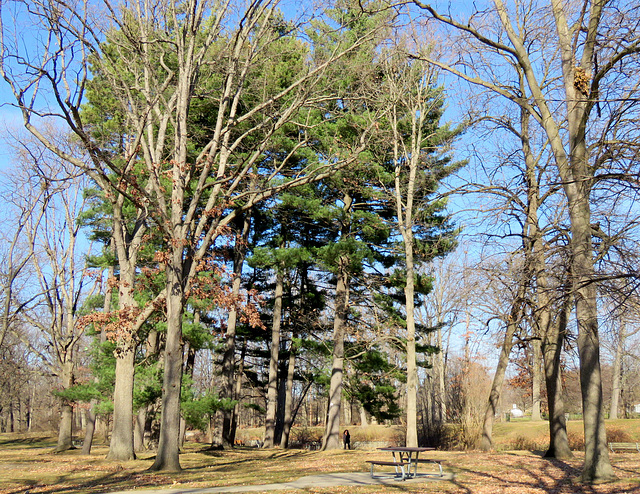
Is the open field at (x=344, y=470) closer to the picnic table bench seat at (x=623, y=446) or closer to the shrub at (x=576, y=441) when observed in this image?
the picnic table bench seat at (x=623, y=446)

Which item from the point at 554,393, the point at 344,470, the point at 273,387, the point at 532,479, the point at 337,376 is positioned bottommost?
the point at 344,470

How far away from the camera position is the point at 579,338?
9.09m

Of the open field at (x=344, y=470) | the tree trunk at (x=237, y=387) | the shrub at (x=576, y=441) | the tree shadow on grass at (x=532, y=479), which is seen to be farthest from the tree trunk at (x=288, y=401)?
the tree shadow on grass at (x=532, y=479)

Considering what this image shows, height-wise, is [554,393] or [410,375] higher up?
[410,375]

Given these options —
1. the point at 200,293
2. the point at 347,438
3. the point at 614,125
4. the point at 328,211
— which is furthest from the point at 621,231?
the point at 347,438

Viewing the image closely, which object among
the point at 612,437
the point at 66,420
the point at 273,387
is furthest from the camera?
the point at 612,437

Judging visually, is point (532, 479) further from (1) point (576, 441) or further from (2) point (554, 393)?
(1) point (576, 441)

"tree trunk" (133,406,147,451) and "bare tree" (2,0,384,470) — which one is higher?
"bare tree" (2,0,384,470)

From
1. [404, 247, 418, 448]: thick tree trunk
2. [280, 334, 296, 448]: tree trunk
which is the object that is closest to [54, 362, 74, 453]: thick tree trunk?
[280, 334, 296, 448]: tree trunk

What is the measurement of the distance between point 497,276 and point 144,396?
44.1 ft

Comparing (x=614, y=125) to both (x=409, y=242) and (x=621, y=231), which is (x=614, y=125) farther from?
(x=409, y=242)

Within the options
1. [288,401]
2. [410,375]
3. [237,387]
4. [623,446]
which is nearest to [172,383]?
[410,375]

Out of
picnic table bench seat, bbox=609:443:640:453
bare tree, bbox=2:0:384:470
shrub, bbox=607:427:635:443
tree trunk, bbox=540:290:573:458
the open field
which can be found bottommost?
shrub, bbox=607:427:635:443

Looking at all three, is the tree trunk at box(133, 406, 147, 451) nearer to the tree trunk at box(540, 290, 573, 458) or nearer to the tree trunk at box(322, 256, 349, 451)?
the tree trunk at box(322, 256, 349, 451)
